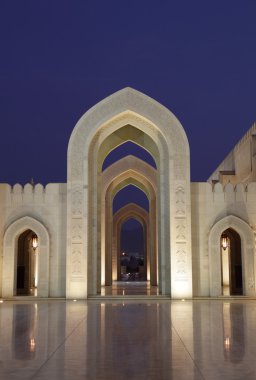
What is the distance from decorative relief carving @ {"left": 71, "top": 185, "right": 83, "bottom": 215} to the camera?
15.1 metres

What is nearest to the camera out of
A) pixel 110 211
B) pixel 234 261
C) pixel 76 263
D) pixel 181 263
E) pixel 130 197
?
pixel 181 263

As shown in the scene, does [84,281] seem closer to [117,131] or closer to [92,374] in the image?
[117,131]

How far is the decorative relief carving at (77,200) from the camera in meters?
15.1

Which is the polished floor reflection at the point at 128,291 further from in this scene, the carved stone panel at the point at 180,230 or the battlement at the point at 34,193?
the battlement at the point at 34,193

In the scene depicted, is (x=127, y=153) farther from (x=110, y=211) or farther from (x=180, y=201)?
(x=180, y=201)

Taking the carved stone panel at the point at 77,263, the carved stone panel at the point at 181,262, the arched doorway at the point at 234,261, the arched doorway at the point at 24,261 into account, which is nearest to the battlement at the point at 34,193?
the carved stone panel at the point at 77,263

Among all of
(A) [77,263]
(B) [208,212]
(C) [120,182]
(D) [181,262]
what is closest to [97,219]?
(A) [77,263]

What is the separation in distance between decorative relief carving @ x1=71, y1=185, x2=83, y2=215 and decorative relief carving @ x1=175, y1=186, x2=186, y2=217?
282 centimetres

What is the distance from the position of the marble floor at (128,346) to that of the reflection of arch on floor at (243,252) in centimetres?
539

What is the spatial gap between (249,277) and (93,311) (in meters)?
6.19

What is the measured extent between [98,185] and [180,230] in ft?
10.9

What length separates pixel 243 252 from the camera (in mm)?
Answer: 15312

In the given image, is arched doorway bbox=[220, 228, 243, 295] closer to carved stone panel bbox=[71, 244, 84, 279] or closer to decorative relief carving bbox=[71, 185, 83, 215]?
carved stone panel bbox=[71, 244, 84, 279]

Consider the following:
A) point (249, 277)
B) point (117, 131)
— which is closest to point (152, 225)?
point (117, 131)
